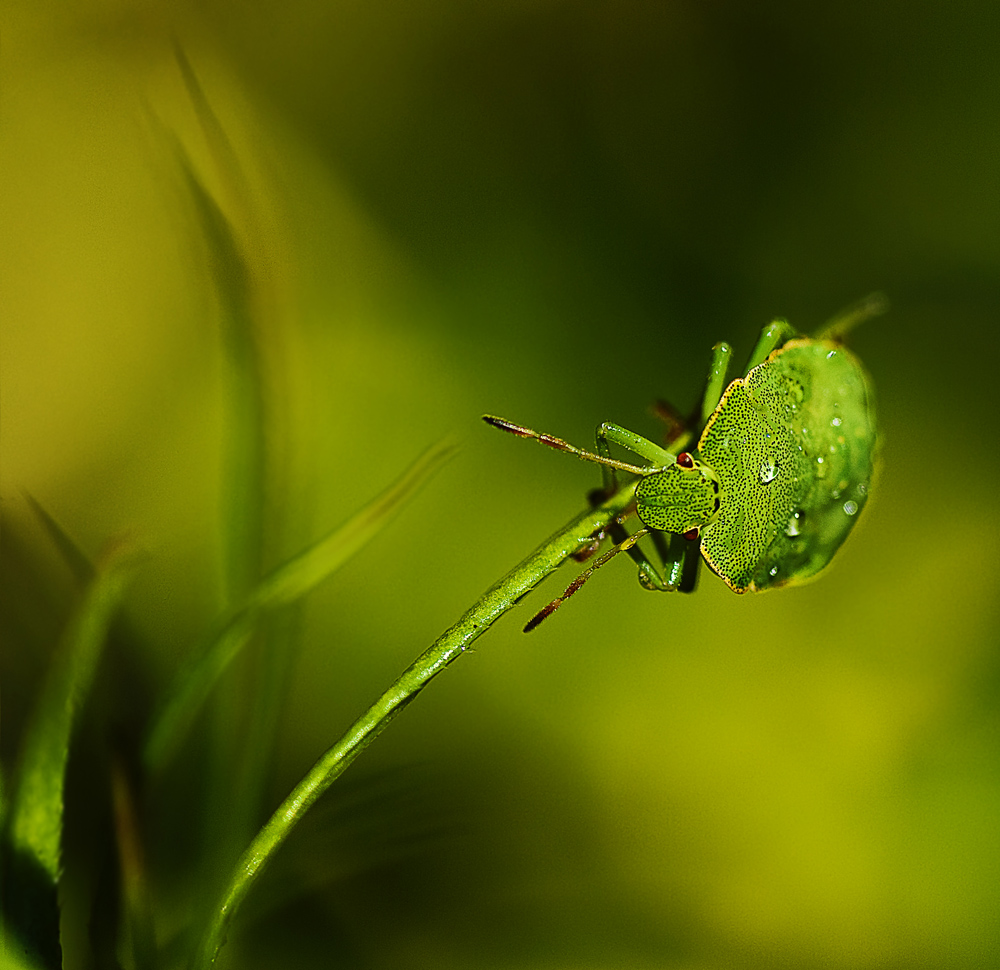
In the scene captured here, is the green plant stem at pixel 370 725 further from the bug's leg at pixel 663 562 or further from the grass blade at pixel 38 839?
the bug's leg at pixel 663 562

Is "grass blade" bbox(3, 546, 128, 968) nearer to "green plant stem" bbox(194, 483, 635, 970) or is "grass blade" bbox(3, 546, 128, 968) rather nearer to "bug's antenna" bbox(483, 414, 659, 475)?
"green plant stem" bbox(194, 483, 635, 970)

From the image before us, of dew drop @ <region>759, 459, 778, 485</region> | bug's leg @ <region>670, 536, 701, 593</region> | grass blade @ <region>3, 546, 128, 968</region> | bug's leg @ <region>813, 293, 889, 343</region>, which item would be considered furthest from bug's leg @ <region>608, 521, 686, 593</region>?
grass blade @ <region>3, 546, 128, 968</region>

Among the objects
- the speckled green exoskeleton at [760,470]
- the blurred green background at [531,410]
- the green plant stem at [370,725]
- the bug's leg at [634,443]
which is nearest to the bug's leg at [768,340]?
the speckled green exoskeleton at [760,470]

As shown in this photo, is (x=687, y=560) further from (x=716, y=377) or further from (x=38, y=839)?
(x=38, y=839)

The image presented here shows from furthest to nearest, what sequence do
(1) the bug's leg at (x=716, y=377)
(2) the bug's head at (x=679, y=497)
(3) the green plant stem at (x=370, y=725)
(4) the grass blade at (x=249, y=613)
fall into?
(1) the bug's leg at (x=716, y=377) < (2) the bug's head at (x=679, y=497) < (4) the grass blade at (x=249, y=613) < (3) the green plant stem at (x=370, y=725)

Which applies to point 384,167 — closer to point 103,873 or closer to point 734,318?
point 734,318

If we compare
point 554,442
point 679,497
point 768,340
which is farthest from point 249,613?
point 768,340

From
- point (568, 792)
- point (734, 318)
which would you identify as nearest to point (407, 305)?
point (734, 318)
